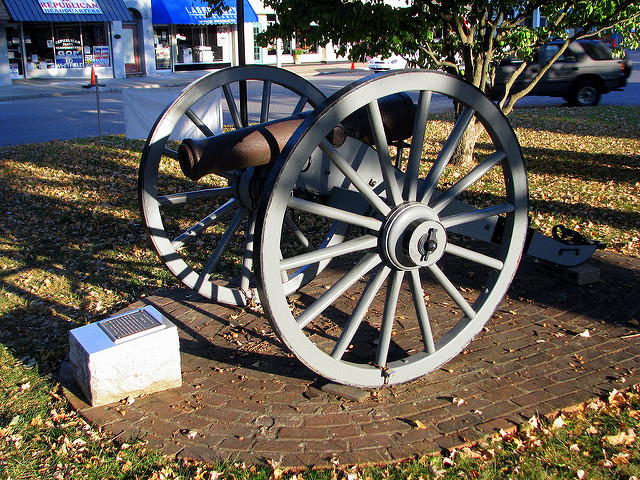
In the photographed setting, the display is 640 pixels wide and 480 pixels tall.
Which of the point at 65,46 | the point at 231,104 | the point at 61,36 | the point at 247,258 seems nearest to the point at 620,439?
the point at 247,258

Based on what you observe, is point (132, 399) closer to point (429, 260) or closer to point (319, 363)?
point (319, 363)

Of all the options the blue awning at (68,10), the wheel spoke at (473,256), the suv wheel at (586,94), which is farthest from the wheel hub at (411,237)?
the blue awning at (68,10)

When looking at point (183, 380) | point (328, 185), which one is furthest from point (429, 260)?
point (183, 380)

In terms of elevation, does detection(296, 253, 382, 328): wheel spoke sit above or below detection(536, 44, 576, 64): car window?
below

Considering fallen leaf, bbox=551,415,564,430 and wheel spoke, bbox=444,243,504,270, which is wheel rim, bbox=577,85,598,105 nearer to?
A: wheel spoke, bbox=444,243,504,270

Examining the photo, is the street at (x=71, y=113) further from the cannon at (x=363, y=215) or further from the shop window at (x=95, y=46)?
the cannon at (x=363, y=215)

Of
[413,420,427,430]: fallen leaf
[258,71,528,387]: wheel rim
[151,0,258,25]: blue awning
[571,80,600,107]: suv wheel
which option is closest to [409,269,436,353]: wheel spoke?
[258,71,528,387]: wheel rim

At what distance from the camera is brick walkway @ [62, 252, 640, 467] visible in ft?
11.1

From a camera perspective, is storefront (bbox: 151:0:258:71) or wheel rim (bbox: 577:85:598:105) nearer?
wheel rim (bbox: 577:85:598:105)

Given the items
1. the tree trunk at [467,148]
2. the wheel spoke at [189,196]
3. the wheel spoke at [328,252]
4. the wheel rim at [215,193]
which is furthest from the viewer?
the tree trunk at [467,148]

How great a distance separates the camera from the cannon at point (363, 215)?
127 inches

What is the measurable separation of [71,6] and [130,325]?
1008 inches

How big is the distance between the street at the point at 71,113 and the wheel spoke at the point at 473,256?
10948mm

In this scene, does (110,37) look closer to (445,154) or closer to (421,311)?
(445,154)
